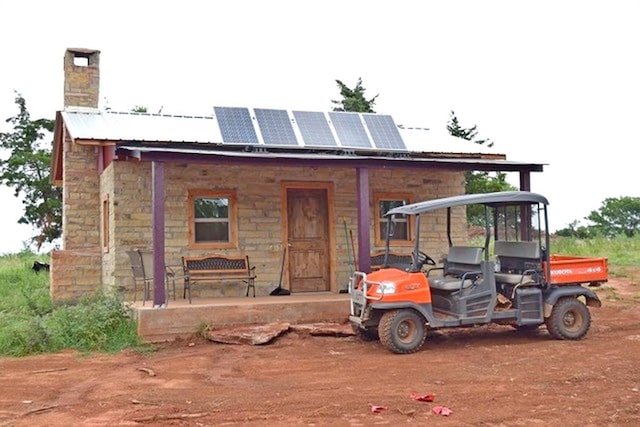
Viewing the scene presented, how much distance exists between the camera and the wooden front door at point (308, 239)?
13328mm

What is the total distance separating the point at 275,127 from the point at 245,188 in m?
1.53

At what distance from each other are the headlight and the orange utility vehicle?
0.01m

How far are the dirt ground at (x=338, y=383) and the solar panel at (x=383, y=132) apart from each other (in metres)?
5.00

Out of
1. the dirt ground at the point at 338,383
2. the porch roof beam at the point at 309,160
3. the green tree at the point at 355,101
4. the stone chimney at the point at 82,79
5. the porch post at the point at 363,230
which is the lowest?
the dirt ground at the point at 338,383

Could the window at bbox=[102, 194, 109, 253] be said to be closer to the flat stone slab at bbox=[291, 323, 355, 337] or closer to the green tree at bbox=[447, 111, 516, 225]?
the flat stone slab at bbox=[291, 323, 355, 337]

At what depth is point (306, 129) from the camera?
45.5 ft

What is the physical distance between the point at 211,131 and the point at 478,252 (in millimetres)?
6889

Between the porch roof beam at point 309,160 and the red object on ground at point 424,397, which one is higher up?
the porch roof beam at point 309,160

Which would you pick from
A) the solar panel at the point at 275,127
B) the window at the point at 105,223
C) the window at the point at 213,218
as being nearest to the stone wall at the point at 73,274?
the window at the point at 105,223

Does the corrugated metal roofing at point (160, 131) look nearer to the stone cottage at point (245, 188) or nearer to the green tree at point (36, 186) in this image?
the stone cottage at point (245, 188)

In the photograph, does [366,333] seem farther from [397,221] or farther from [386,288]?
[397,221]

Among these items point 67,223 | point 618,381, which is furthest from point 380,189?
point 618,381

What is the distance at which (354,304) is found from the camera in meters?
9.55

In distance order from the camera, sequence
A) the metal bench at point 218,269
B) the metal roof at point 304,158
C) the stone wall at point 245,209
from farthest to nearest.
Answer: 1. the stone wall at point 245,209
2. the metal bench at point 218,269
3. the metal roof at point 304,158
